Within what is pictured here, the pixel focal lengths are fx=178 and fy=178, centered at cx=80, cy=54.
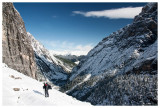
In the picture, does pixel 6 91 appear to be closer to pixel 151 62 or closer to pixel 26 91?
pixel 26 91

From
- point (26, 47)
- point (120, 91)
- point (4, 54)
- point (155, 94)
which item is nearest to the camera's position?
point (4, 54)

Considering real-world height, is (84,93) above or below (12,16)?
below

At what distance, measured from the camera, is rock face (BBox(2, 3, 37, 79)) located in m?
61.8

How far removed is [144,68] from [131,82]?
33.1 metres

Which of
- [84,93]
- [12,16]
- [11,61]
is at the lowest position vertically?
[84,93]

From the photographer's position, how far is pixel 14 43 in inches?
2685

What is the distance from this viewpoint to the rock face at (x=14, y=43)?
203ft

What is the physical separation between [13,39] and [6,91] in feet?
166

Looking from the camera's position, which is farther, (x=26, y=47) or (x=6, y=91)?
(x=26, y=47)

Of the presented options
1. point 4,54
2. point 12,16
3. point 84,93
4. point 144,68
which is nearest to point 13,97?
point 4,54

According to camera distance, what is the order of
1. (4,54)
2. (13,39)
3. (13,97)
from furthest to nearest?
(13,39), (4,54), (13,97)

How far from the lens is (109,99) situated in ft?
384

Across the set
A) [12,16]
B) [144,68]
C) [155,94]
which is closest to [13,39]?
[12,16]

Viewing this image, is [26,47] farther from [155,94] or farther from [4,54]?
[155,94]
